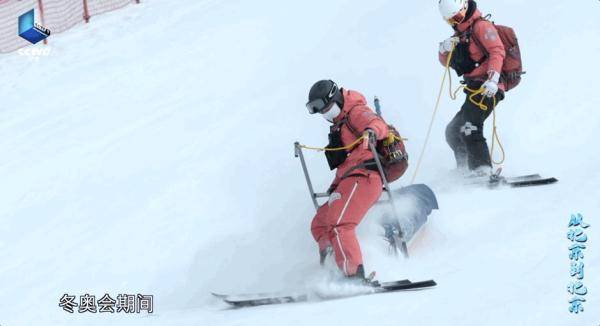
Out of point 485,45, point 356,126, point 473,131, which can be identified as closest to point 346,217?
point 356,126

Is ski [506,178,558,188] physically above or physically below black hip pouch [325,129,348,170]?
below

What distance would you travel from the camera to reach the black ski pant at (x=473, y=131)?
29.3 ft

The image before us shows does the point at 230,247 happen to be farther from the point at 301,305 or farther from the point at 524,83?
the point at 524,83

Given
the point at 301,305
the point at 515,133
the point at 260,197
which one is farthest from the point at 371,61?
the point at 301,305

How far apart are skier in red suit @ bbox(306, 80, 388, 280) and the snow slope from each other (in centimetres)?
46

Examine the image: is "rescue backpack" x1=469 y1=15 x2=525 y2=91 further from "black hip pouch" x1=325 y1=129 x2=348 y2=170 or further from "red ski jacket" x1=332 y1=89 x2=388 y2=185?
"black hip pouch" x1=325 y1=129 x2=348 y2=170

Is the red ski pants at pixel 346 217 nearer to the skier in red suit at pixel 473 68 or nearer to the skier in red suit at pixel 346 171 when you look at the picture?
the skier in red suit at pixel 346 171

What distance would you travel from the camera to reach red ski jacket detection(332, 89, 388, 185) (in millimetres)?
7434

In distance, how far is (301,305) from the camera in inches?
272
